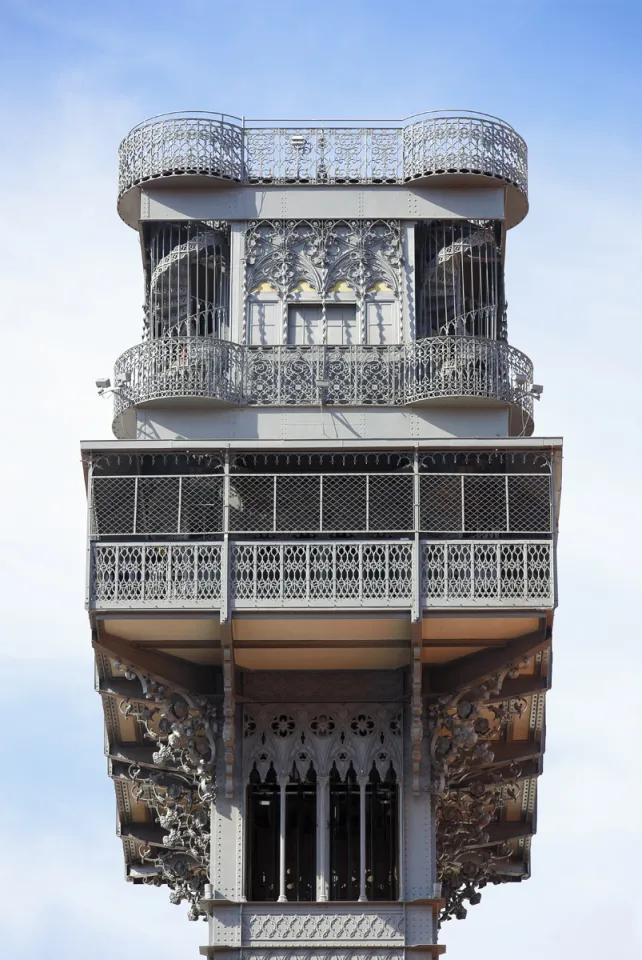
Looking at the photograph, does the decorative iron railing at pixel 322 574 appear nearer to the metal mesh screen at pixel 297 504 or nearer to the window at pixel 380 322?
the metal mesh screen at pixel 297 504

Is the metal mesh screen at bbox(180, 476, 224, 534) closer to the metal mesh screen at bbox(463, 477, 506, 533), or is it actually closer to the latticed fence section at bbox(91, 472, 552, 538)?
the latticed fence section at bbox(91, 472, 552, 538)

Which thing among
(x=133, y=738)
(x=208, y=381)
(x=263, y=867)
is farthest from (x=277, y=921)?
(x=208, y=381)

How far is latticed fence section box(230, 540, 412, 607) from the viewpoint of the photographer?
48094 mm

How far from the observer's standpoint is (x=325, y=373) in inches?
2003

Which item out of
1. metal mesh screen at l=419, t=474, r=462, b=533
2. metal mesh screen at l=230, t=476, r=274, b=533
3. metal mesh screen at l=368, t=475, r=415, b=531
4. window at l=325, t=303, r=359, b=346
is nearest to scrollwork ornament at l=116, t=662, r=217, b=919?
metal mesh screen at l=230, t=476, r=274, b=533

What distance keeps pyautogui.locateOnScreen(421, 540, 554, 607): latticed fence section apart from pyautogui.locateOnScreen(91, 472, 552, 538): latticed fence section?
51cm

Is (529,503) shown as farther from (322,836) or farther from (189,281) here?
(189,281)

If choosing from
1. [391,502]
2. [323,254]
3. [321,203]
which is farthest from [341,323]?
[391,502]

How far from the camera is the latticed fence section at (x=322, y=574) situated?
48094 millimetres

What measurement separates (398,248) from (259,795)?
10.1m

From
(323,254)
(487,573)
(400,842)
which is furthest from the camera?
(323,254)

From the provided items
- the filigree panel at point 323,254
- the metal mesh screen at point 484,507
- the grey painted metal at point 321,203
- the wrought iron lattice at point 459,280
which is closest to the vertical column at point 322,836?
the metal mesh screen at point 484,507

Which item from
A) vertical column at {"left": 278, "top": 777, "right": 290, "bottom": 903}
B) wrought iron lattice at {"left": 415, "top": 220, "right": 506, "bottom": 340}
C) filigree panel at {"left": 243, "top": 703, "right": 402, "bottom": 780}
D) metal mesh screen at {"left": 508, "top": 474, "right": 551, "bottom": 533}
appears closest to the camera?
metal mesh screen at {"left": 508, "top": 474, "right": 551, "bottom": 533}

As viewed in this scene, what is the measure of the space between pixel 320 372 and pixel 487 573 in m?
5.14
